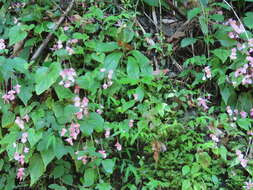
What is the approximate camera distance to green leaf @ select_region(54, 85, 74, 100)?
206 cm

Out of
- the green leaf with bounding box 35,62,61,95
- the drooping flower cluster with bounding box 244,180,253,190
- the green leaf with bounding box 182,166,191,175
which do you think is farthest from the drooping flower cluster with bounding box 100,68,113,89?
the drooping flower cluster with bounding box 244,180,253,190

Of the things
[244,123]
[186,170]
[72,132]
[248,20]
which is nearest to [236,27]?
[248,20]

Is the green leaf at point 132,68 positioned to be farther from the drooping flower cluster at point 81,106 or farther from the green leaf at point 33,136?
the green leaf at point 33,136

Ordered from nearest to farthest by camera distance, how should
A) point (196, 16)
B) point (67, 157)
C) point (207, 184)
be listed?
point (207, 184) → point (67, 157) → point (196, 16)

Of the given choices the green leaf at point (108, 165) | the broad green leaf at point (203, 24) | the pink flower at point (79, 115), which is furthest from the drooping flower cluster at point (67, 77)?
the broad green leaf at point (203, 24)

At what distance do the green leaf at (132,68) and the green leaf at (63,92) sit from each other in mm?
404

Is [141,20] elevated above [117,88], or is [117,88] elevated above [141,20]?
[141,20]

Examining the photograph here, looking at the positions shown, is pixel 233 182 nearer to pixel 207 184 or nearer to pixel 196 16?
pixel 207 184

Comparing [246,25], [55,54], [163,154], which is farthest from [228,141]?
[55,54]

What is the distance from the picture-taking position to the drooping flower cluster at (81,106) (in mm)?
2018

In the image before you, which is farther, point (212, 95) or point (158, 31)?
point (158, 31)

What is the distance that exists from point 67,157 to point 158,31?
1136 mm

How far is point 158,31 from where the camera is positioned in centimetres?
255

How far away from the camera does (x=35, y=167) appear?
2.08m
